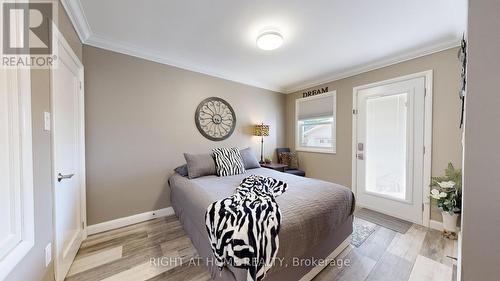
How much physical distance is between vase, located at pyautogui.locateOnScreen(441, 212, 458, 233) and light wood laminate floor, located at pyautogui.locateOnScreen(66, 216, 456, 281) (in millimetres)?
141

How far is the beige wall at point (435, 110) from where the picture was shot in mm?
2158

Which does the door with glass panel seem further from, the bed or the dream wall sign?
the bed

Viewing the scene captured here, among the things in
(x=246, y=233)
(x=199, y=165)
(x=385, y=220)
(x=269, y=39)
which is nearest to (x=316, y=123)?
(x=385, y=220)

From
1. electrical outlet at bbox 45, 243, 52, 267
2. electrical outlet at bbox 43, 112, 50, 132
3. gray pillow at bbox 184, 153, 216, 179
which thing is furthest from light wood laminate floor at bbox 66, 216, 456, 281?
electrical outlet at bbox 43, 112, 50, 132

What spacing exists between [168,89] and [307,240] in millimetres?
2613

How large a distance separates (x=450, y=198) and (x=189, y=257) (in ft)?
9.60

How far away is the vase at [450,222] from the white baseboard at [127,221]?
138 inches

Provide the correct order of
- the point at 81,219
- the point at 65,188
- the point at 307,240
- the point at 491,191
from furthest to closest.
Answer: the point at 81,219 → the point at 65,188 → the point at 307,240 → the point at 491,191

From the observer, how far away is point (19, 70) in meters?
0.96

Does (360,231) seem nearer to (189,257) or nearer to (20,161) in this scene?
(189,257)

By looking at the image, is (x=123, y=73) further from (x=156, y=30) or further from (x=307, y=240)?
(x=307, y=240)

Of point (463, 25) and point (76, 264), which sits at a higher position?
point (463, 25)

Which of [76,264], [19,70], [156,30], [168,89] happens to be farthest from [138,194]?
[156,30]

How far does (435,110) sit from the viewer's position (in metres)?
2.29
